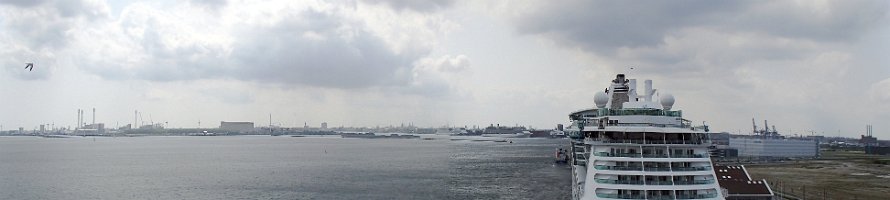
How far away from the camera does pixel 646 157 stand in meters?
33.6

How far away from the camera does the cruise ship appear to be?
3222cm

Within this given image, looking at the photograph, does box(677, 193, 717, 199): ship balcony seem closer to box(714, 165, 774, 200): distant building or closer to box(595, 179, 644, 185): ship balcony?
box(595, 179, 644, 185): ship balcony

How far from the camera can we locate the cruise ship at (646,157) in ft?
106

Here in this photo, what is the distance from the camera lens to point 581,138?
45.1 m

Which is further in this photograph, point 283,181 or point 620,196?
point 283,181

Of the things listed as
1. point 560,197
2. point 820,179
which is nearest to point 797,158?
point 820,179

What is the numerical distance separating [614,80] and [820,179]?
174ft

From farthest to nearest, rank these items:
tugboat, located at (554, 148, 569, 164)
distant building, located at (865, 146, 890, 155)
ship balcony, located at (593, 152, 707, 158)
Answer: distant building, located at (865, 146, 890, 155), tugboat, located at (554, 148, 569, 164), ship balcony, located at (593, 152, 707, 158)

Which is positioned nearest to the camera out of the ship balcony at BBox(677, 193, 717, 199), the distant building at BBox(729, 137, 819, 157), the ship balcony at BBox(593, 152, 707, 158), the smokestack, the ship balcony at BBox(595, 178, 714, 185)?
the ship balcony at BBox(677, 193, 717, 199)

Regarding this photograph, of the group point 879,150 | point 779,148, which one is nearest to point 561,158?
point 779,148

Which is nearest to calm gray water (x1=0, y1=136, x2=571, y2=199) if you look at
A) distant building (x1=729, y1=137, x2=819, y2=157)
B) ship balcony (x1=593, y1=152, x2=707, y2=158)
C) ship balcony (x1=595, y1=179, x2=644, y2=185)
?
ship balcony (x1=593, y1=152, x2=707, y2=158)

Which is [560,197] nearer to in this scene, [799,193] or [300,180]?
[799,193]

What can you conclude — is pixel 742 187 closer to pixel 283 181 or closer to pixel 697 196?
pixel 697 196

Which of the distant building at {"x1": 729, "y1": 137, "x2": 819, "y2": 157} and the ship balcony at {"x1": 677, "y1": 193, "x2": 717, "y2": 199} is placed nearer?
the ship balcony at {"x1": 677, "y1": 193, "x2": 717, "y2": 199}
